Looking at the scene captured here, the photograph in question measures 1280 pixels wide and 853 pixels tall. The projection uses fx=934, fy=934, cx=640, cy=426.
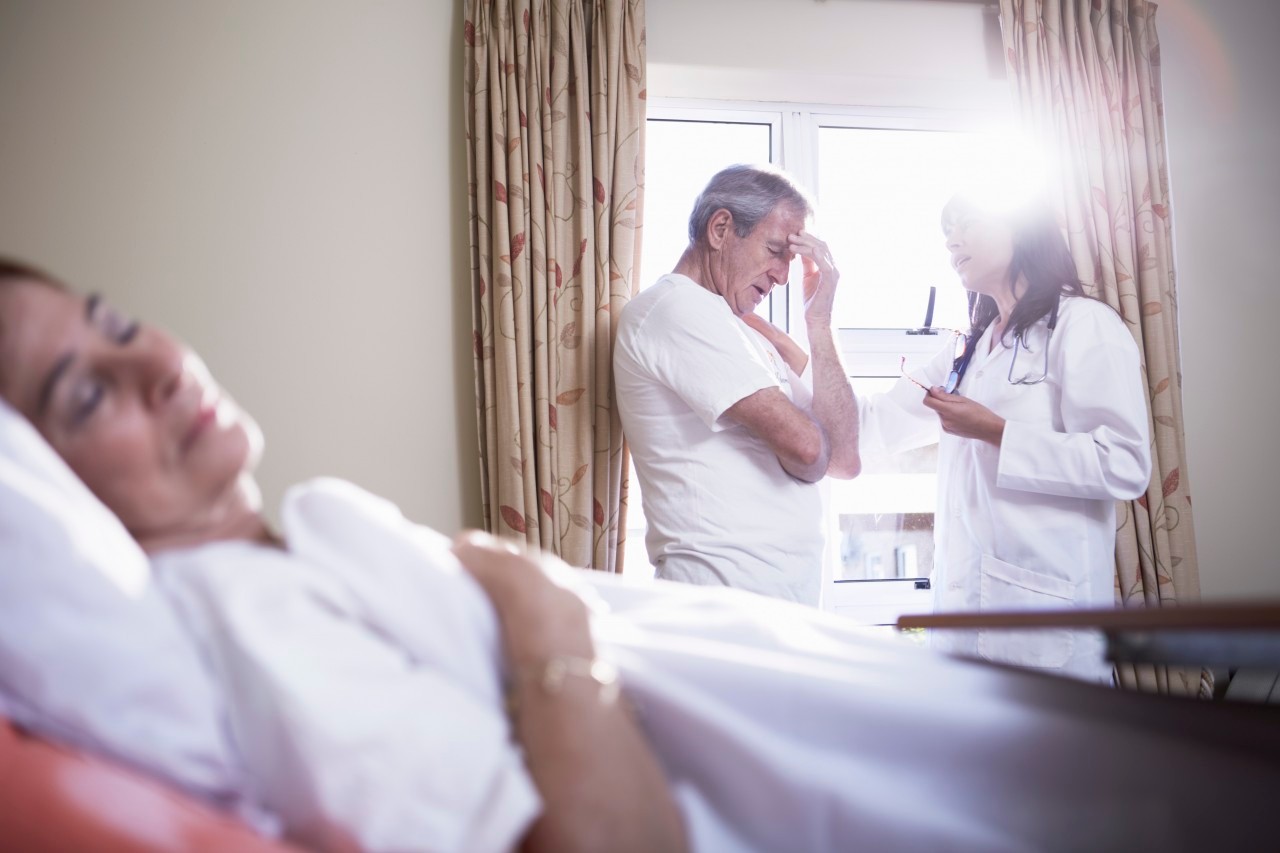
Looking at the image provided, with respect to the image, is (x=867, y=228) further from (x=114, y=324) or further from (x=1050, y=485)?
(x=114, y=324)

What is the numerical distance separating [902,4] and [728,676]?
8.76ft

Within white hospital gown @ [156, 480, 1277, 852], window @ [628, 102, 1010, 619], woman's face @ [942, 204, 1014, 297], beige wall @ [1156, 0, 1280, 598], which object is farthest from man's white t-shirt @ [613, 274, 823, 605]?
beige wall @ [1156, 0, 1280, 598]

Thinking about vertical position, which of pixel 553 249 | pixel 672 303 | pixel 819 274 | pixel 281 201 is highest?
pixel 281 201

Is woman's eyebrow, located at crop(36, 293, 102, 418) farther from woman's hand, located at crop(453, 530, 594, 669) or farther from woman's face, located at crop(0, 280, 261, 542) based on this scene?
woman's hand, located at crop(453, 530, 594, 669)

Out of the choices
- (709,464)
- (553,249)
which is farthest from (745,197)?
(709,464)

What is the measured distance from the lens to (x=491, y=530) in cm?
250

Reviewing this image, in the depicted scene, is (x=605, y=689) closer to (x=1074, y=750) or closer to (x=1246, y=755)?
(x=1074, y=750)

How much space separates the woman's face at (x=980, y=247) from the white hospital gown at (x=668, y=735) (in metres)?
1.54

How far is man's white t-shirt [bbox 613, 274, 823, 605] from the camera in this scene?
1966 millimetres

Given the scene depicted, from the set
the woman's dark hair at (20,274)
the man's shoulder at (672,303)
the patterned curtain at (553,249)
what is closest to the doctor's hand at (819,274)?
the man's shoulder at (672,303)

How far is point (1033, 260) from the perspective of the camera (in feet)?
7.39

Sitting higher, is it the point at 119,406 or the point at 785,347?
the point at 785,347

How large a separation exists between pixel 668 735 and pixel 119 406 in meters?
0.62

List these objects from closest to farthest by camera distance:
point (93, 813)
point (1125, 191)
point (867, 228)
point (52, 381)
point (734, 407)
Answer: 1. point (93, 813)
2. point (52, 381)
3. point (734, 407)
4. point (1125, 191)
5. point (867, 228)
